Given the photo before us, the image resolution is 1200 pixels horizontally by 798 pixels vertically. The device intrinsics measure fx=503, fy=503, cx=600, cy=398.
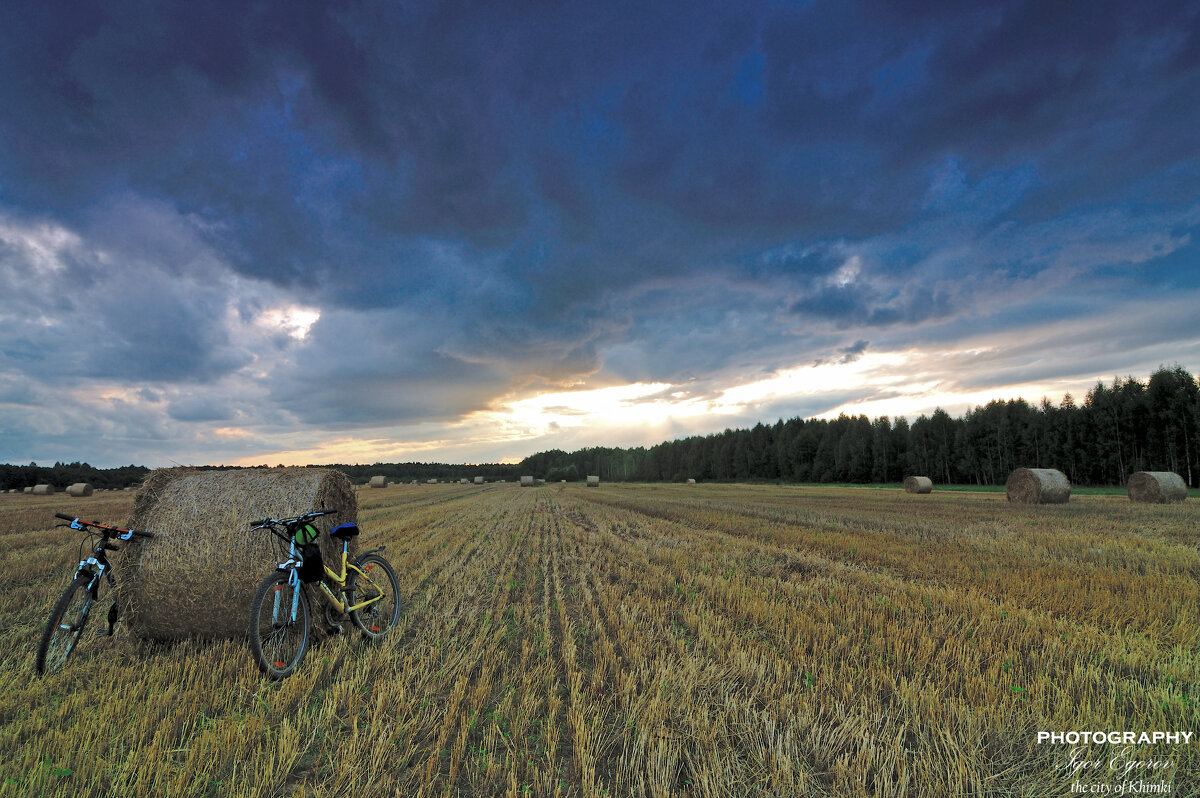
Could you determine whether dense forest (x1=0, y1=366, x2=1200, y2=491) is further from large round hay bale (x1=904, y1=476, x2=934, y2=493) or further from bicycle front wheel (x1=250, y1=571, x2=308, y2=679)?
bicycle front wheel (x1=250, y1=571, x2=308, y2=679)

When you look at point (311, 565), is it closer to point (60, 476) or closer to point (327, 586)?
point (327, 586)

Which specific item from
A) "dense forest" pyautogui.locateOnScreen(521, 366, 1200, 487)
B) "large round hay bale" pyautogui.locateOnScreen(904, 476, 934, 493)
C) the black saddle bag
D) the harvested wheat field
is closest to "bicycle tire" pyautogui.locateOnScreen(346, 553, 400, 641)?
the harvested wheat field

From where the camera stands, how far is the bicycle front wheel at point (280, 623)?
15.9 feet

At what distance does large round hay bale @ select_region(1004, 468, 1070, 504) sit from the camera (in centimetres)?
2333

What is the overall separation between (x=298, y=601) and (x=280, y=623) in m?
0.26

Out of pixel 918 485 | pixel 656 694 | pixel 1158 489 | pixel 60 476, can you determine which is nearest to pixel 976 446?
pixel 918 485

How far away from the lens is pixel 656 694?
4.29 m

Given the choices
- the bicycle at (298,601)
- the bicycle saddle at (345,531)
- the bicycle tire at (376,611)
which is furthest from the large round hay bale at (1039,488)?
the bicycle saddle at (345,531)

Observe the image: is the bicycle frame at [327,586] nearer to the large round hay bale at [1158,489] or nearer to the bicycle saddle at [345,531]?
the bicycle saddle at [345,531]

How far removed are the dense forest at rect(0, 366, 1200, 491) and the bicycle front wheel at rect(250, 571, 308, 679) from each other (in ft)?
232

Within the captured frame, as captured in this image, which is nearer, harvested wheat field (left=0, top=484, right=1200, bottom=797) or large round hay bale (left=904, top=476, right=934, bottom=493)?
harvested wheat field (left=0, top=484, right=1200, bottom=797)

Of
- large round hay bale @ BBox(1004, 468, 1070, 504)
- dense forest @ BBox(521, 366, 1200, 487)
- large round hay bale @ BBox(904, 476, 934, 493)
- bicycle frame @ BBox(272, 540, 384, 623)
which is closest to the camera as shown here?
bicycle frame @ BBox(272, 540, 384, 623)

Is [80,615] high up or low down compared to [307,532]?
down

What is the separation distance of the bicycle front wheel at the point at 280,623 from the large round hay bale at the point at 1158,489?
34039mm
